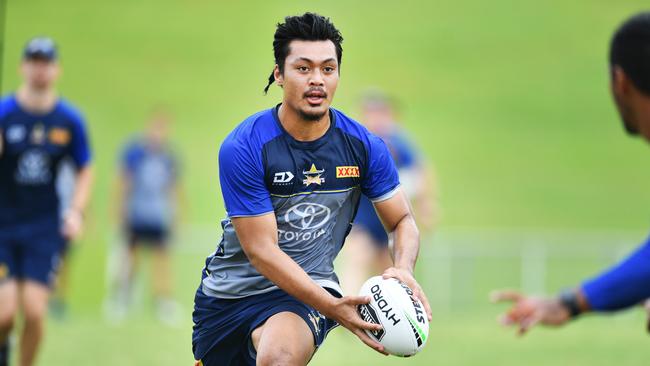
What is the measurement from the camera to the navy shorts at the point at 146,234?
16234 millimetres

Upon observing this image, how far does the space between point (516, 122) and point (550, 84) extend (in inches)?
107

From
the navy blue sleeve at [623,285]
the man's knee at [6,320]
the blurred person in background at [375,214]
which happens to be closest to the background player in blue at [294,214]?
the navy blue sleeve at [623,285]

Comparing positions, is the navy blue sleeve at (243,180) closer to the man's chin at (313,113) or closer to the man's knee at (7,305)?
the man's chin at (313,113)

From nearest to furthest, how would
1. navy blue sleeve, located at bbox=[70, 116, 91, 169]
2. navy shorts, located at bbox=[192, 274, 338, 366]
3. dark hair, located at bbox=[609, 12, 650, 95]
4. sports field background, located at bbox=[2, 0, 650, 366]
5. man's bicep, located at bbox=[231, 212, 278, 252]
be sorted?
1. dark hair, located at bbox=[609, 12, 650, 95]
2. man's bicep, located at bbox=[231, 212, 278, 252]
3. navy shorts, located at bbox=[192, 274, 338, 366]
4. navy blue sleeve, located at bbox=[70, 116, 91, 169]
5. sports field background, located at bbox=[2, 0, 650, 366]

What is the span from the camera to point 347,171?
6375 millimetres

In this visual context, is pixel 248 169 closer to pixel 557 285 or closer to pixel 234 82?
pixel 557 285

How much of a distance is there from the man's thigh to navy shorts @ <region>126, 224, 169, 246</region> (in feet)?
33.3

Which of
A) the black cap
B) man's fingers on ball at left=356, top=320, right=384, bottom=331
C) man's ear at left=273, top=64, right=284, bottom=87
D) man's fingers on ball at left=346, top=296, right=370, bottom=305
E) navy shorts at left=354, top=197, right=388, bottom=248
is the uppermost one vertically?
man's ear at left=273, top=64, right=284, bottom=87

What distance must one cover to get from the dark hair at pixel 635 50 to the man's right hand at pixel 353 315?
6.17 ft

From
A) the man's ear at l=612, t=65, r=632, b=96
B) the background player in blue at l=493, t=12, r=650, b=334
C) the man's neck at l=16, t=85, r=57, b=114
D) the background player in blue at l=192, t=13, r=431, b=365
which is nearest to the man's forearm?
the background player in blue at l=192, t=13, r=431, b=365

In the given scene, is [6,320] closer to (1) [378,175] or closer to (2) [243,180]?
(2) [243,180]

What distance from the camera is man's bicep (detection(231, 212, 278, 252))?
19.9 ft

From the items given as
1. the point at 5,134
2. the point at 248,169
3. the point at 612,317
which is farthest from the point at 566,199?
the point at 248,169

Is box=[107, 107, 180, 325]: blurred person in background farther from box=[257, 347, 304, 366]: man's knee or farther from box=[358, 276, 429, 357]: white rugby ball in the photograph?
box=[358, 276, 429, 357]: white rugby ball
